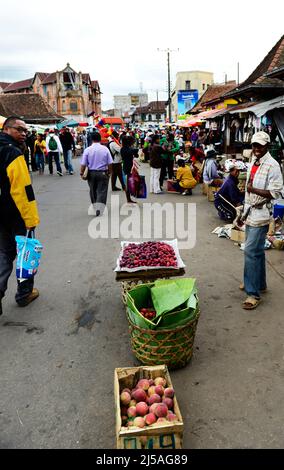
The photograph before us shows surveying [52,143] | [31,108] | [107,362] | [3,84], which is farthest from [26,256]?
[3,84]

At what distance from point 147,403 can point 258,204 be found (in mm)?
2540

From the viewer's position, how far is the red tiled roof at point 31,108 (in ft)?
116

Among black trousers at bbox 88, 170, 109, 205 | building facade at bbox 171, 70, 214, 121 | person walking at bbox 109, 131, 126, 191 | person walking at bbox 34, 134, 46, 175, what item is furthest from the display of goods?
building facade at bbox 171, 70, 214, 121

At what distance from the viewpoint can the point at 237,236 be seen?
7102mm

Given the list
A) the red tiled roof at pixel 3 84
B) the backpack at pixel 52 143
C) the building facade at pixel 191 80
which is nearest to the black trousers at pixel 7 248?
the backpack at pixel 52 143

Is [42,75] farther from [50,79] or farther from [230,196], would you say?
[230,196]

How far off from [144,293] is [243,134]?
45.4 ft

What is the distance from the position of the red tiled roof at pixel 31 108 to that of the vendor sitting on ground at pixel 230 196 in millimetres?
30143

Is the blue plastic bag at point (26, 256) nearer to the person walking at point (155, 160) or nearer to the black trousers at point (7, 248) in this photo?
the black trousers at point (7, 248)

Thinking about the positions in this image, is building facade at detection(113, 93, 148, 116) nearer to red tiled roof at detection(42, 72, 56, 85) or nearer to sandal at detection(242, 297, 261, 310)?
red tiled roof at detection(42, 72, 56, 85)

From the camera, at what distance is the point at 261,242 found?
14.3ft

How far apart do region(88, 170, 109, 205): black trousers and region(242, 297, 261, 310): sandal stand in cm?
538
